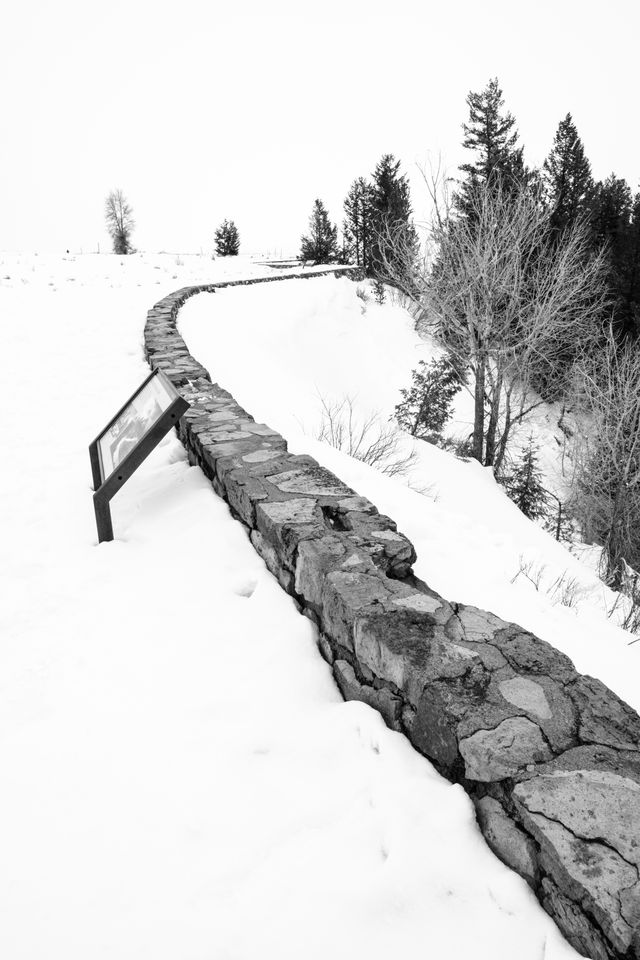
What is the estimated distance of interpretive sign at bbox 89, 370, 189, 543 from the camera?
2756 millimetres

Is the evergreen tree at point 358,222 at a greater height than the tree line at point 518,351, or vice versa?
the evergreen tree at point 358,222

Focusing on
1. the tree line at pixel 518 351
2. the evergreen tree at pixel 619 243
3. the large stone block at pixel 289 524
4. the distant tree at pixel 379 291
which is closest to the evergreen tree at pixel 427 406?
the tree line at pixel 518 351

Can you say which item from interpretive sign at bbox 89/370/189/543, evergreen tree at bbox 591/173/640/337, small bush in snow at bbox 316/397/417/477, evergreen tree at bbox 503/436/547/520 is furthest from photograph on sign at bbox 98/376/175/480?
evergreen tree at bbox 591/173/640/337

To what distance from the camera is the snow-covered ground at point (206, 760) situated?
51.2 inches

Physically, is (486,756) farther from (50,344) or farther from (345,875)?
(50,344)

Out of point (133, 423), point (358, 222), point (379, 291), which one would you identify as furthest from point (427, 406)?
point (358, 222)

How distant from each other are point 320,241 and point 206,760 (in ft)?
102

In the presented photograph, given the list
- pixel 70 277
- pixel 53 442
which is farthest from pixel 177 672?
pixel 70 277

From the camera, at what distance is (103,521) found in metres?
3.04

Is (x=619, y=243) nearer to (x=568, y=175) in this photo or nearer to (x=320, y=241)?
(x=568, y=175)

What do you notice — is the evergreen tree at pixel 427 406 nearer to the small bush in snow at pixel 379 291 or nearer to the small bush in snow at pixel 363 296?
the small bush in snow at pixel 363 296

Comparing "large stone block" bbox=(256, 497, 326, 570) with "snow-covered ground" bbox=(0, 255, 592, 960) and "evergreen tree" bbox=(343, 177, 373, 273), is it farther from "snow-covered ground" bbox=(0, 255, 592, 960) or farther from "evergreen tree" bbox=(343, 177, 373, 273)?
"evergreen tree" bbox=(343, 177, 373, 273)

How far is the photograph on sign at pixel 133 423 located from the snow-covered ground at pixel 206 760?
1.39 feet

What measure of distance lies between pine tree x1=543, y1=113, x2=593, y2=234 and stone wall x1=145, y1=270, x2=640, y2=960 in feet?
83.4
